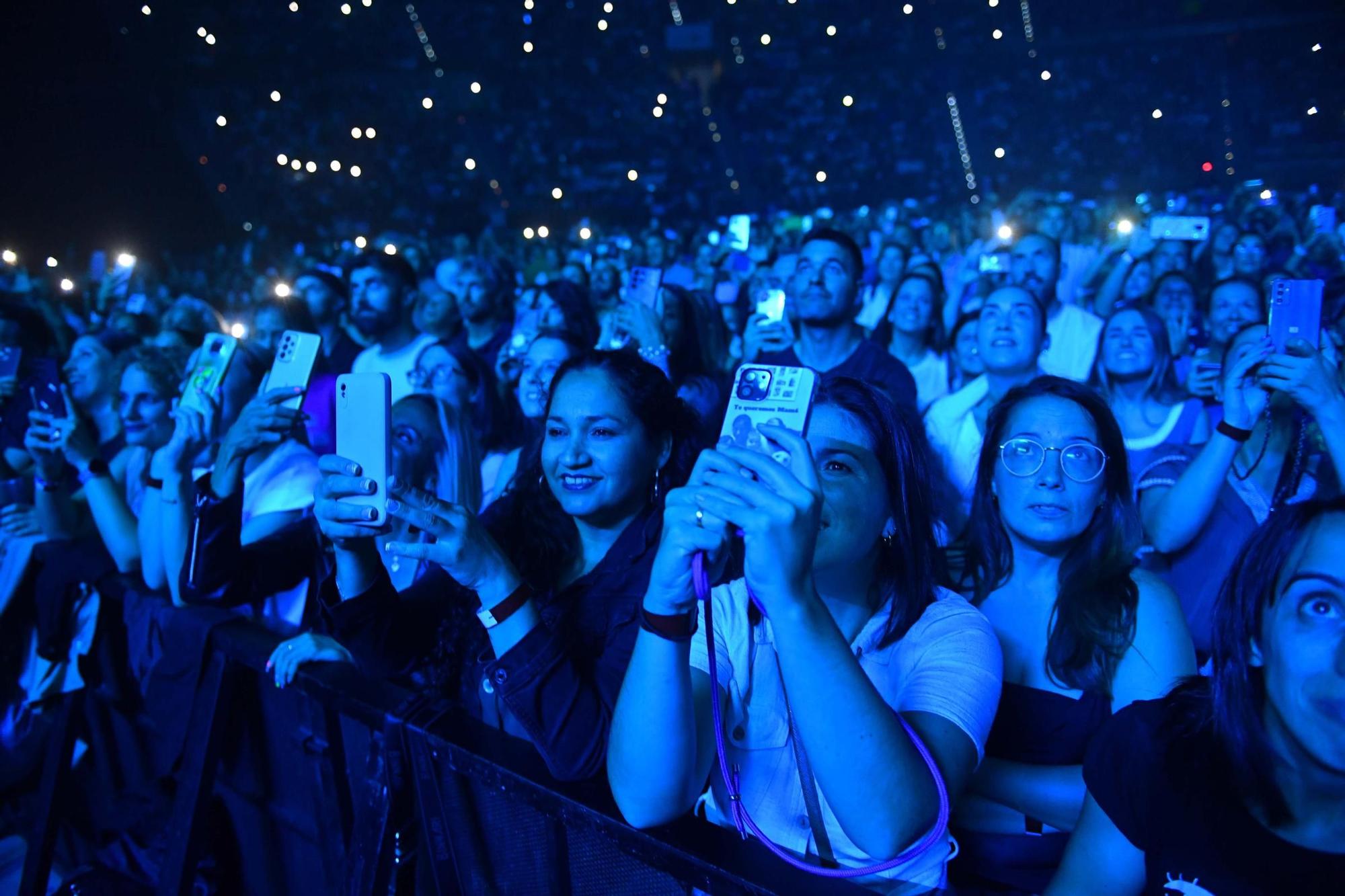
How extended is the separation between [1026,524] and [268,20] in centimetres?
1997

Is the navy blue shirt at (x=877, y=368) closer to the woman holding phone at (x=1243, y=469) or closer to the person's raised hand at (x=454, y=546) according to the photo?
the woman holding phone at (x=1243, y=469)

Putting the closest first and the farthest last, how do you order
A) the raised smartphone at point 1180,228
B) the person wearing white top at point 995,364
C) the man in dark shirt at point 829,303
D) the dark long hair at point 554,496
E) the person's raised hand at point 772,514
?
the person's raised hand at point 772,514, the dark long hair at point 554,496, the person wearing white top at point 995,364, the man in dark shirt at point 829,303, the raised smartphone at point 1180,228

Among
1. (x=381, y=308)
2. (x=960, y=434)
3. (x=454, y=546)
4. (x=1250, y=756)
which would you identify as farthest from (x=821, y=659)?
(x=381, y=308)

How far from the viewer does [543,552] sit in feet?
6.50

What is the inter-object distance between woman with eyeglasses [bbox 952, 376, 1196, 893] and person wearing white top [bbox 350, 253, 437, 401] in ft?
10.4

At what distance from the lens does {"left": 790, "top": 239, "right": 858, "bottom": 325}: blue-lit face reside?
3818 mm

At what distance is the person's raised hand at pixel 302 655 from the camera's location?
1783 mm

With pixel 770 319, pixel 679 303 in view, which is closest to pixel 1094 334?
pixel 770 319

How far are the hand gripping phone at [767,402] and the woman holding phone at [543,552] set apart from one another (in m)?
0.56

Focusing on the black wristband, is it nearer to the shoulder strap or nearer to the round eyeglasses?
the shoulder strap

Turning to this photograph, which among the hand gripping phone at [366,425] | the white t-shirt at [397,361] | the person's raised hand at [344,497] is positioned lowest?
the person's raised hand at [344,497]

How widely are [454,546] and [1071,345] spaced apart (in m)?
4.01

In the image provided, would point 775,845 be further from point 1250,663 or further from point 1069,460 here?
point 1069,460

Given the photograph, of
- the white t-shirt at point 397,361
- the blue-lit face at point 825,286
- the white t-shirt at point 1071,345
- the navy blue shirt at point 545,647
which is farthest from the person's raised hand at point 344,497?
the white t-shirt at point 1071,345
